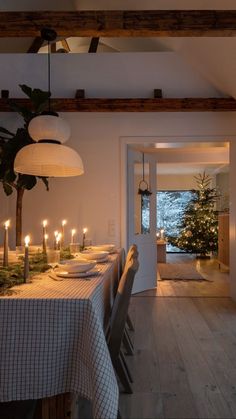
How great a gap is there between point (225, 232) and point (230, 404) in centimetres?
481

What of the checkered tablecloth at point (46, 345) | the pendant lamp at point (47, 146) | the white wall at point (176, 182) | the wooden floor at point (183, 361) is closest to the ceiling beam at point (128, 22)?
the pendant lamp at point (47, 146)

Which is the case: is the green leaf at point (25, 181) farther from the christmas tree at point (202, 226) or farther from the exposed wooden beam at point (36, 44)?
the christmas tree at point (202, 226)

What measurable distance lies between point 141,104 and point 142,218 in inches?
70.5

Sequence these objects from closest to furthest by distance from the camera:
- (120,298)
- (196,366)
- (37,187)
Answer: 1. (120,298)
2. (196,366)
3. (37,187)

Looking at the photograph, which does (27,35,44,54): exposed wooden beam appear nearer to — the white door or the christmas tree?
the white door

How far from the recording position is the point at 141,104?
168 inches

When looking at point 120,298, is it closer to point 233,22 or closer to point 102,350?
point 102,350

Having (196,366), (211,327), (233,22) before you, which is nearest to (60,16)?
(233,22)

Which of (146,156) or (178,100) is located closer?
(178,100)

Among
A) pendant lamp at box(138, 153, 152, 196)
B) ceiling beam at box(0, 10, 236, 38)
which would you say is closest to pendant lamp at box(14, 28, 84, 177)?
ceiling beam at box(0, 10, 236, 38)

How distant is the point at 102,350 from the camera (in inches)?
54.9

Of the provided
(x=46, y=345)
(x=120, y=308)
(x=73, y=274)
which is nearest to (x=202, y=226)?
(x=73, y=274)

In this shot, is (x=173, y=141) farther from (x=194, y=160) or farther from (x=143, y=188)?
(x=194, y=160)

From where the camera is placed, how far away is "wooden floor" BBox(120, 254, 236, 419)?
2008mm
